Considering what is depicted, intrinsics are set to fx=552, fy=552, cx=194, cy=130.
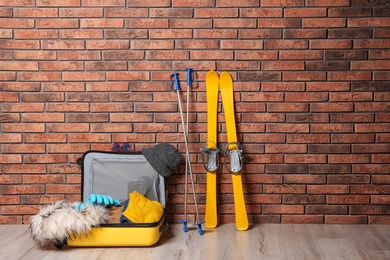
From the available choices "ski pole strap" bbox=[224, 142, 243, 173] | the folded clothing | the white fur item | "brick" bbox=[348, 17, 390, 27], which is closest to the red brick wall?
"brick" bbox=[348, 17, 390, 27]

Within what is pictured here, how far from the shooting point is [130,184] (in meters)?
3.62

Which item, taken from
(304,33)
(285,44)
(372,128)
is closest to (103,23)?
(285,44)

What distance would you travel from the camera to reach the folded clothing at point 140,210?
10.5 ft

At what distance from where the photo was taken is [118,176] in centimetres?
362

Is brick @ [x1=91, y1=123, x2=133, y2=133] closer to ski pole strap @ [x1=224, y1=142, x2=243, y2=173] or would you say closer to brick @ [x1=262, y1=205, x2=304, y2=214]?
ski pole strap @ [x1=224, y1=142, x2=243, y2=173]

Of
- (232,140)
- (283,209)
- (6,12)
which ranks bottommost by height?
(283,209)

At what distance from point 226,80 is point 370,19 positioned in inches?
39.8

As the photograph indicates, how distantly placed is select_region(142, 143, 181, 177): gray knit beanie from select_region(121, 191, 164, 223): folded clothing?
0.23m

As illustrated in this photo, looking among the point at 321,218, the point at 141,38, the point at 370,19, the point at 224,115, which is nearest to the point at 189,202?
the point at 224,115

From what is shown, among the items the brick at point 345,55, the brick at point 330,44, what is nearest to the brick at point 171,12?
the brick at point 330,44

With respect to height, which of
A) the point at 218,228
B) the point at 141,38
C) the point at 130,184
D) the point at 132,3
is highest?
the point at 132,3

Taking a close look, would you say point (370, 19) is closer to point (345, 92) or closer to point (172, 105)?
point (345, 92)

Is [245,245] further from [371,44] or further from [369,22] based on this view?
[369,22]

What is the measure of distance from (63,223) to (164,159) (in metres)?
0.77
